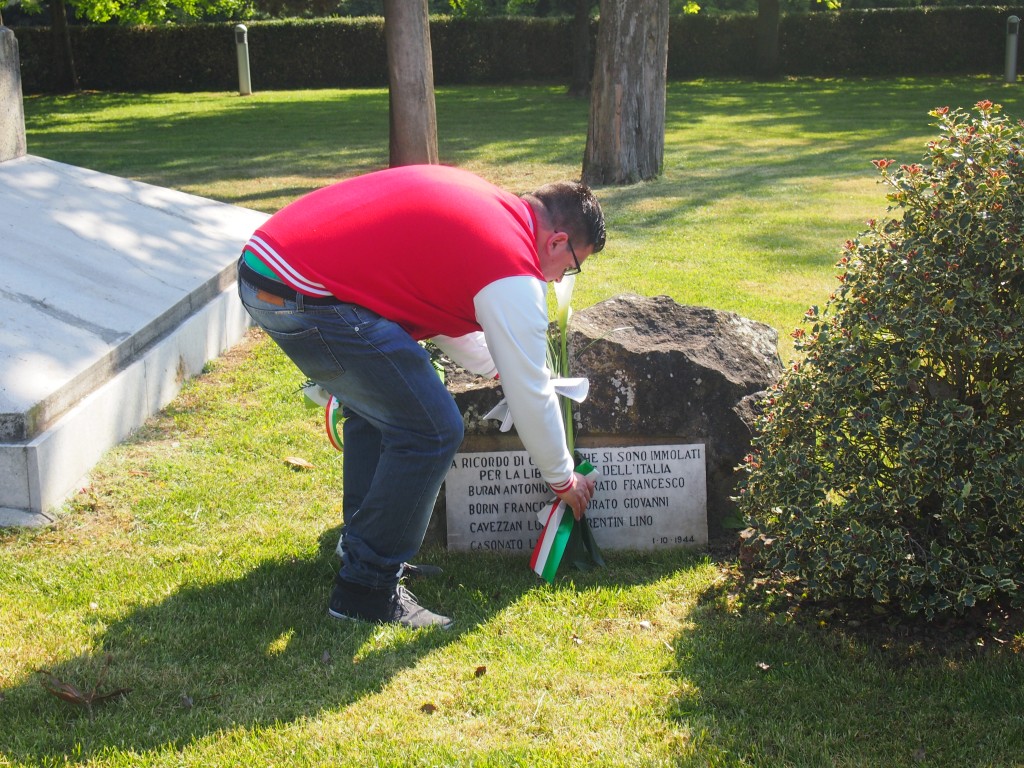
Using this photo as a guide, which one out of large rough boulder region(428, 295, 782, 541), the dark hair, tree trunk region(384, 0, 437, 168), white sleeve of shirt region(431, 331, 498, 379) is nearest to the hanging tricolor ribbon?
large rough boulder region(428, 295, 782, 541)

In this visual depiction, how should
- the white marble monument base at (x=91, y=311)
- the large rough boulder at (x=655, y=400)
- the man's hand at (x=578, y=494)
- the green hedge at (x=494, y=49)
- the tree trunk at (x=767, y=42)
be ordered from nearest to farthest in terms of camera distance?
the man's hand at (x=578, y=494) → the large rough boulder at (x=655, y=400) → the white marble monument base at (x=91, y=311) → the tree trunk at (x=767, y=42) → the green hedge at (x=494, y=49)

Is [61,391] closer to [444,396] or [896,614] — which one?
[444,396]

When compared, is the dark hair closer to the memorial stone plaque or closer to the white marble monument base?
the memorial stone plaque

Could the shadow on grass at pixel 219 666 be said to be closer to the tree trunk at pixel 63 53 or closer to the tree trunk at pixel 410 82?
the tree trunk at pixel 410 82

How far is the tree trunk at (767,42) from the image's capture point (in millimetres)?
32062

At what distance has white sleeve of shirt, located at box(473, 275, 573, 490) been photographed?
10.2 feet

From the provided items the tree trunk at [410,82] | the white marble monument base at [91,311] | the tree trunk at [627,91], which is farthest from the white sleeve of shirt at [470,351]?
the tree trunk at [627,91]

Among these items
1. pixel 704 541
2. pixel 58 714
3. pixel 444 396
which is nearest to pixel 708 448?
pixel 704 541

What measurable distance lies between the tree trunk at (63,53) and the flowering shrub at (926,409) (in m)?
30.2

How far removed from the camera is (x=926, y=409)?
339 centimetres

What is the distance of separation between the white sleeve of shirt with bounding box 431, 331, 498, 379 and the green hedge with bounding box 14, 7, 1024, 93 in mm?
30710

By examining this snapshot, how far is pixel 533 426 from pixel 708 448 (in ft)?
4.16

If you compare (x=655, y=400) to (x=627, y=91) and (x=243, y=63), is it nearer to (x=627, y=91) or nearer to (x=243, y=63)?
(x=627, y=91)

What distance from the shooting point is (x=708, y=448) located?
434 centimetres
